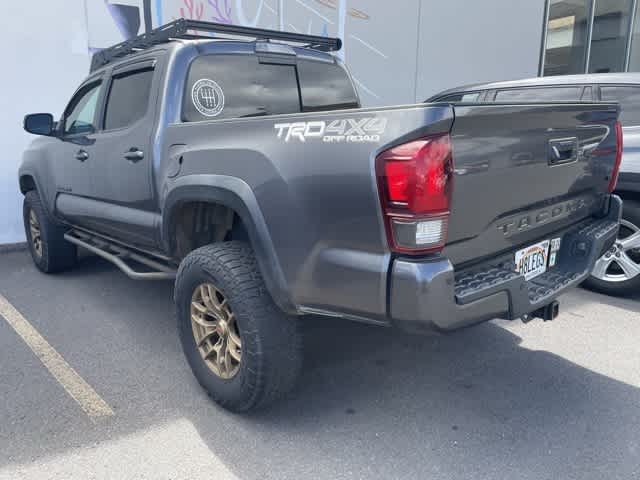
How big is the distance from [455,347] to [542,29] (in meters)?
9.73

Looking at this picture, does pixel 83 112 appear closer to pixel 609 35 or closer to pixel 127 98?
pixel 127 98

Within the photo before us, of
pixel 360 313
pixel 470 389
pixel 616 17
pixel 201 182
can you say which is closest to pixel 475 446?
pixel 470 389

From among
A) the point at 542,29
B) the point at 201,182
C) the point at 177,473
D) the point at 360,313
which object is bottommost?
the point at 177,473

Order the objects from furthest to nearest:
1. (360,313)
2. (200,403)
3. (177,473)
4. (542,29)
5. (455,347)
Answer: (542,29), (455,347), (200,403), (177,473), (360,313)

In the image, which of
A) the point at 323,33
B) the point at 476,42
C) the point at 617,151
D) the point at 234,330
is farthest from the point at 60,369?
the point at 476,42

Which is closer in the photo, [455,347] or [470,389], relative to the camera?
[470,389]

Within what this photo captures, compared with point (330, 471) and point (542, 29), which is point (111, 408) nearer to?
point (330, 471)

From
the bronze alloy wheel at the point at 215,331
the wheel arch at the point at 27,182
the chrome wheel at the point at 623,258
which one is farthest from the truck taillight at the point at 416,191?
the wheel arch at the point at 27,182

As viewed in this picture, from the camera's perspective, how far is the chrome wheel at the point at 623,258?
406cm

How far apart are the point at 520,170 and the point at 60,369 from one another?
2.84 m

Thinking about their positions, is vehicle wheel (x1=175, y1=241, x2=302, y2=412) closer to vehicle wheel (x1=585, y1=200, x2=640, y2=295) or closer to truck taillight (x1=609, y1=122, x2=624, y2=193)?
truck taillight (x1=609, y1=122, x2=624, y2=193)

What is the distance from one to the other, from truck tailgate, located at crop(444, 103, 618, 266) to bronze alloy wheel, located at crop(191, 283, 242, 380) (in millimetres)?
1173

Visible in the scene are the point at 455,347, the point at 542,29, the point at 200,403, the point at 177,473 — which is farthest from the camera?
the point at 542,29

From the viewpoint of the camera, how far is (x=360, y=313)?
210 cm
